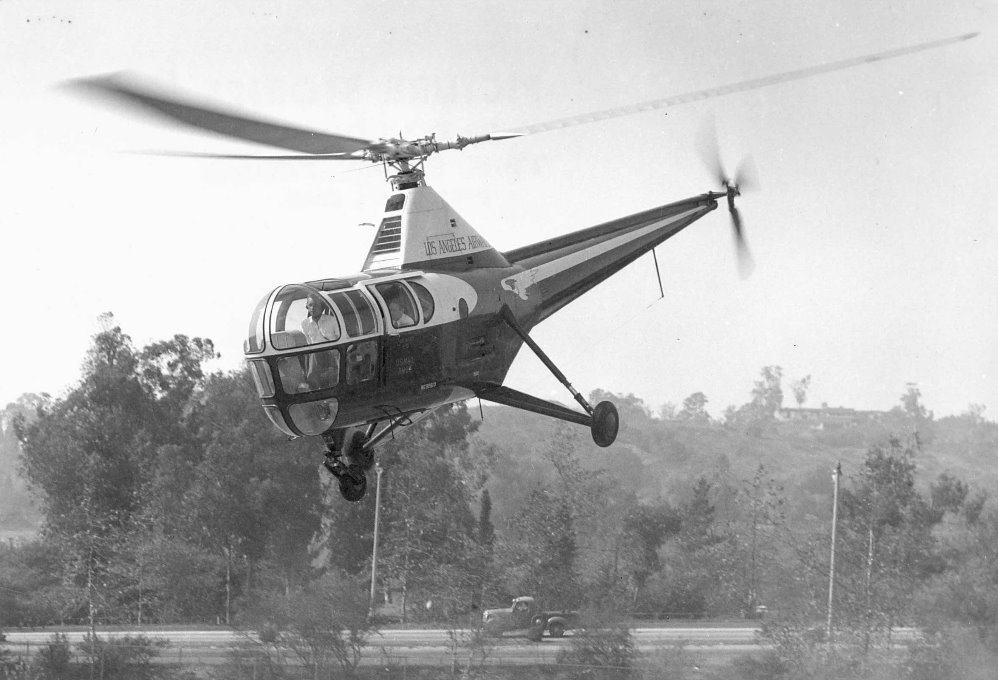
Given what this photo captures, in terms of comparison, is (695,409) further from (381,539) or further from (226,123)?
(226,123)

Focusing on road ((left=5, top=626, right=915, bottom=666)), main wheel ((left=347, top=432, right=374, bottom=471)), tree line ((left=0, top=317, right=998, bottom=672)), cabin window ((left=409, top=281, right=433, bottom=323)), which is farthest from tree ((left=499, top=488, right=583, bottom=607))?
cabin window ((left=409, top=281, right=433, bottom=323))

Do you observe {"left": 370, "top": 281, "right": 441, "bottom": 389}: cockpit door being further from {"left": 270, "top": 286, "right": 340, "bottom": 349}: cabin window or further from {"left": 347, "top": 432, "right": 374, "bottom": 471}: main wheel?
{"left": 347, "top": 432, "right": 374, "bottom": 471}: main wheel

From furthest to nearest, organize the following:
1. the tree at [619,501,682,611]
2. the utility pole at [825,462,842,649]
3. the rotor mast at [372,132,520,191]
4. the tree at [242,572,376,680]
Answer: the tree at [619,501,682,611], the utility pole at [825,462,842,649], the tree at [242,572,376,680], the rotor mast at [372,132,520,191]

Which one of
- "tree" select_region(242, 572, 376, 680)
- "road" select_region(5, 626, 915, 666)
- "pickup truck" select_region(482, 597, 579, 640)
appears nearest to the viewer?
"tree" select_region(242, 572, 376, 680)

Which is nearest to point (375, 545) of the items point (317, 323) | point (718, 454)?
point (317, 323)

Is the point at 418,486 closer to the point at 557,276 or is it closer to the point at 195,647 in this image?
the point at 195,647
